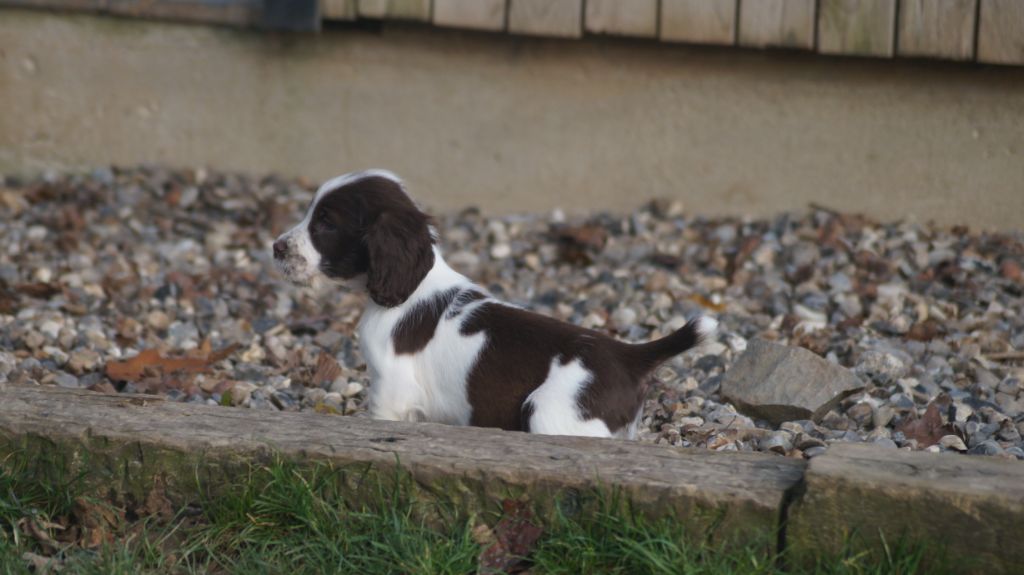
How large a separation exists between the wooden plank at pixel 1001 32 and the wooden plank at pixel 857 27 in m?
0.45

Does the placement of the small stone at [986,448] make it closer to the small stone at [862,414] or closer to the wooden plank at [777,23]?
the small stone at [862,414]

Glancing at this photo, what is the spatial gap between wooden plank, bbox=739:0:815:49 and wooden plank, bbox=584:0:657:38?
19.1 inches

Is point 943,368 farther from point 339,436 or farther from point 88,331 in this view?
point 88,331

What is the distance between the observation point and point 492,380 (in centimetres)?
399

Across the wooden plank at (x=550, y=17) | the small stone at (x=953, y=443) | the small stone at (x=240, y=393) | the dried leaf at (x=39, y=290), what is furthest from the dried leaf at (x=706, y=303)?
the dried leaf at (x=39, y=290)

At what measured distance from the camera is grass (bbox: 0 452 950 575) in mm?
3133

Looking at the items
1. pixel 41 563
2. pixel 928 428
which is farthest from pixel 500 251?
pixel 41 563

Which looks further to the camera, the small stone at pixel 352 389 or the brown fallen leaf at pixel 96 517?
the small stone at pixel 352 389

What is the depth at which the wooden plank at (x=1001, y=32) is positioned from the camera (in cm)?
659

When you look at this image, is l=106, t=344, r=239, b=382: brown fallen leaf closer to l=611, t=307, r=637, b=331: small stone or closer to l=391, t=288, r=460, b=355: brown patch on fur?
l=391, t=288, r=460, b=355: brown patch on fur

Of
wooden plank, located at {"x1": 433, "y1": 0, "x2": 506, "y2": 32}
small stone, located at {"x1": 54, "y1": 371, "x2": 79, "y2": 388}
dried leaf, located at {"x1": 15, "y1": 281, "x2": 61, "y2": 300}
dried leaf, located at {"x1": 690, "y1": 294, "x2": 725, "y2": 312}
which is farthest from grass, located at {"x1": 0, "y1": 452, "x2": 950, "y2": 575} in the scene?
wooden plank, located at {"x1": 433, "y1": 0, "x2": 506, "y2": 32}

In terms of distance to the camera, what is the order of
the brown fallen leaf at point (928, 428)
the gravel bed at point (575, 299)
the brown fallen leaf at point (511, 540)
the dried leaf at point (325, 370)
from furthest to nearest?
the dried leaf at point (325, 370), the gravel bed at point (575, 299), the brown fallen leaf at point (928, 428), the brown fallen leaf at point (511, 540)

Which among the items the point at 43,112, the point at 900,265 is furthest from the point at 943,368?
the point at 43,112

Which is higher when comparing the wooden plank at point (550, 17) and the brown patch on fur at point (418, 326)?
the wooden plank at point (550, 17)
